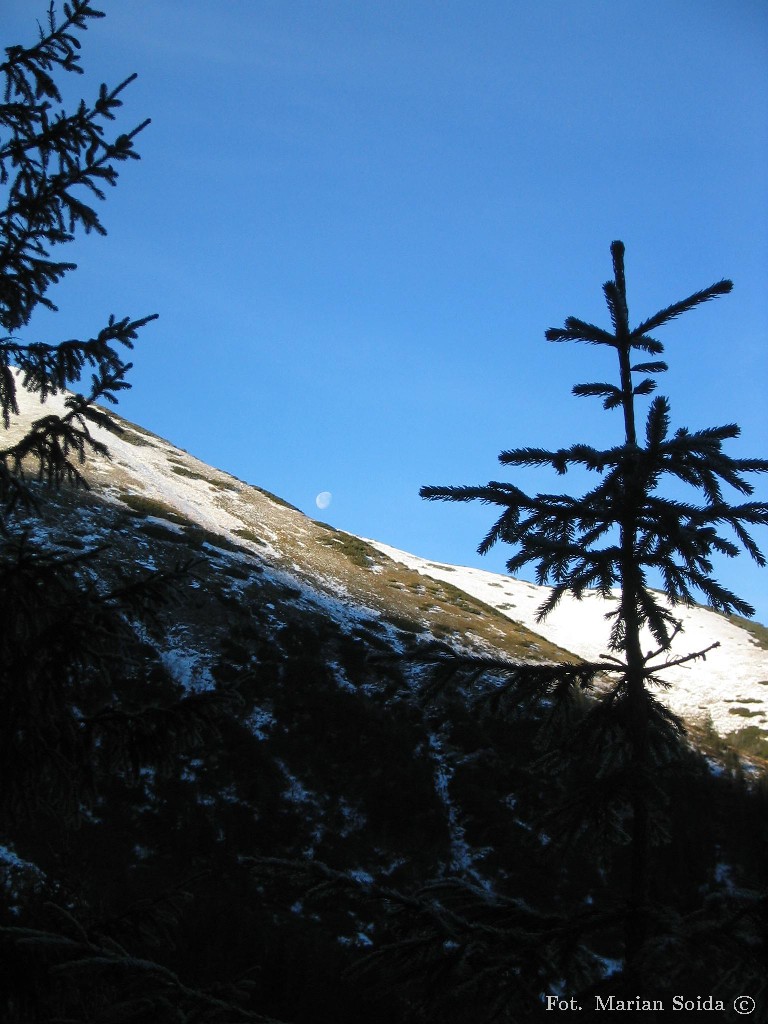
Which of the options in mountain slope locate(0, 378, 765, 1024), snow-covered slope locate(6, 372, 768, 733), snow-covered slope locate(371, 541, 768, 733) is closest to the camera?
mountain slope locate(0, 378, 765, 1024)

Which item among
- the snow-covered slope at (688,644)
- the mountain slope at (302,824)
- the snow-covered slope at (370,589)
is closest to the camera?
the mountain slope at (302,824)

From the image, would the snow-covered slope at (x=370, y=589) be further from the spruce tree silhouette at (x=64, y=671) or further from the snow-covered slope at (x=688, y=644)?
the spruce tree silhouette at (x=64, y=671)

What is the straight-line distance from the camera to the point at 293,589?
30.1m

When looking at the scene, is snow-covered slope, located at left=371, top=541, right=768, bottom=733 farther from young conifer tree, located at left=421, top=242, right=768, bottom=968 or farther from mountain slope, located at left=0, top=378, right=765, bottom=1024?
young conifer tree, located at left=421, top=242, right=768, bottom=968

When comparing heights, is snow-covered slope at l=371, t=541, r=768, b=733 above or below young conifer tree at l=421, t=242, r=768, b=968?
above

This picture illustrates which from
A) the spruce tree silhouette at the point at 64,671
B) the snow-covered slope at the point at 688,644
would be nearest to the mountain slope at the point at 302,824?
the spruce tree silhouette at the point at 64,671

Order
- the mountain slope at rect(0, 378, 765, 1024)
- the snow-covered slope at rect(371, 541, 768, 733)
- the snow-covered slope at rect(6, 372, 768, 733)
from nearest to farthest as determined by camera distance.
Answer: the mountain slope at rect(0, 378, 765, 1024), the snow-covered slope at rect(6, 372, 768, 733), the snow-covered slope at rect(371, 541, 768, 733)

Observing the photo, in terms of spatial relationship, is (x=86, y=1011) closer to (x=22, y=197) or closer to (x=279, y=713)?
(x=22, y=197)

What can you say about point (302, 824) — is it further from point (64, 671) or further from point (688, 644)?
point (688, 644)

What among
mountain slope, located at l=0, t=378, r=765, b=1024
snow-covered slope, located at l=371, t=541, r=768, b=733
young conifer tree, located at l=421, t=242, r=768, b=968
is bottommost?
mountain slope, located at l=0, t=378, r=765, b=1024

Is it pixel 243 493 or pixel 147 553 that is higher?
pixel 243 493

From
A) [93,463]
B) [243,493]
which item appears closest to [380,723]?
[93,463]

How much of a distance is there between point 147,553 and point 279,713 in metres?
10.3

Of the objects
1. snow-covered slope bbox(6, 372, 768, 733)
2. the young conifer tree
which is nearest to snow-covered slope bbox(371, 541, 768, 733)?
snow-covered slope bbox(6, 372, 768, 733)
